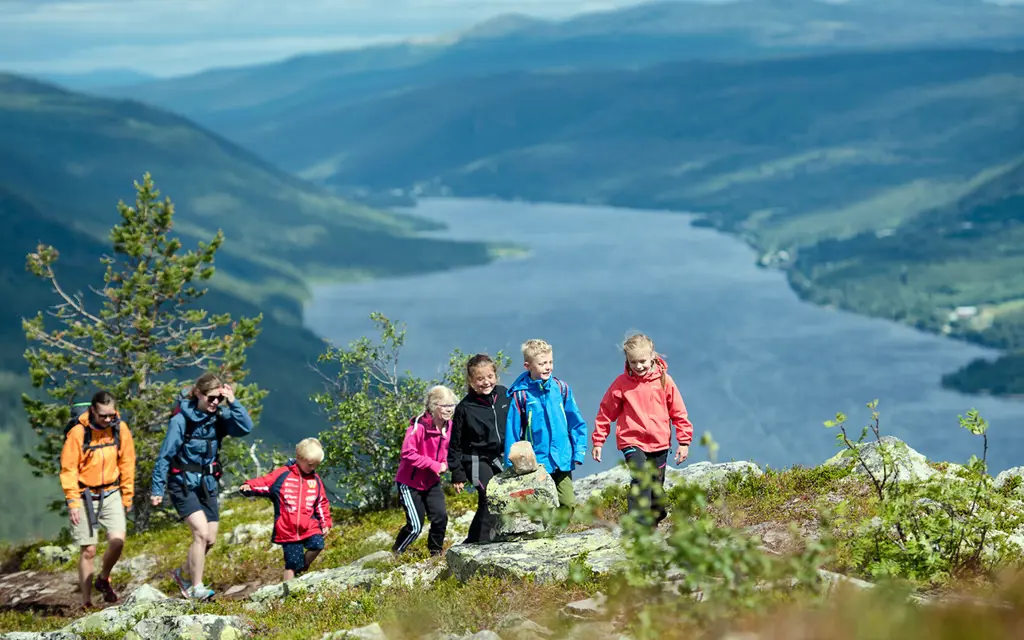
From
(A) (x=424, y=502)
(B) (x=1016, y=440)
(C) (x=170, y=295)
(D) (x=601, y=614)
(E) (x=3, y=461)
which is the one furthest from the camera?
(B) (x=1016, y=440)

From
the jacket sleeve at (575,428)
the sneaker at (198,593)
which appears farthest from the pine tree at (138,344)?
the jacket sleeve at (575,428)

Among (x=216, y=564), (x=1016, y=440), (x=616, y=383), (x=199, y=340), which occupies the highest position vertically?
(x=199, y=340)

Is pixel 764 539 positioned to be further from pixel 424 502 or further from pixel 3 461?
pixel 3 461

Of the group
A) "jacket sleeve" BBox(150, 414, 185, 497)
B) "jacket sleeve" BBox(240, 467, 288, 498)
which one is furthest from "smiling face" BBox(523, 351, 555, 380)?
"jacket sleeve" BBox(150, 414, 185, 497)

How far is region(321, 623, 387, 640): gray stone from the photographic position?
344 inches

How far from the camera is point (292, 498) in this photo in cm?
1290

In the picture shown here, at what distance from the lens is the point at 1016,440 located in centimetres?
17638

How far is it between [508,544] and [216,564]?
7174 millimetres

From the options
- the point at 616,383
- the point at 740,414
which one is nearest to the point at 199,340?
the point at 616,383

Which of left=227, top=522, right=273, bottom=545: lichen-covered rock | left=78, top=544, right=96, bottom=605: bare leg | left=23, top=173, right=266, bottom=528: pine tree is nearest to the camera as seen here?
Result: left=78, top=544, right=96, bottom=605: bare leg

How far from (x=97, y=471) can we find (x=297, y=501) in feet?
7.68

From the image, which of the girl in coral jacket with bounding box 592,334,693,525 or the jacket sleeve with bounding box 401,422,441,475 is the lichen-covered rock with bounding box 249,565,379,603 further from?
the girl in coral jacket with bounding box 592,334,693,525

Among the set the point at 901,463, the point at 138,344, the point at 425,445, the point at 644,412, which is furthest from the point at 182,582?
the point at 138,344

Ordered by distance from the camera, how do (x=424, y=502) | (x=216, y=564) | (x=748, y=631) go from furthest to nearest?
(x=216, y=564)
(x=424, y=502)
(x=748, y=631)
